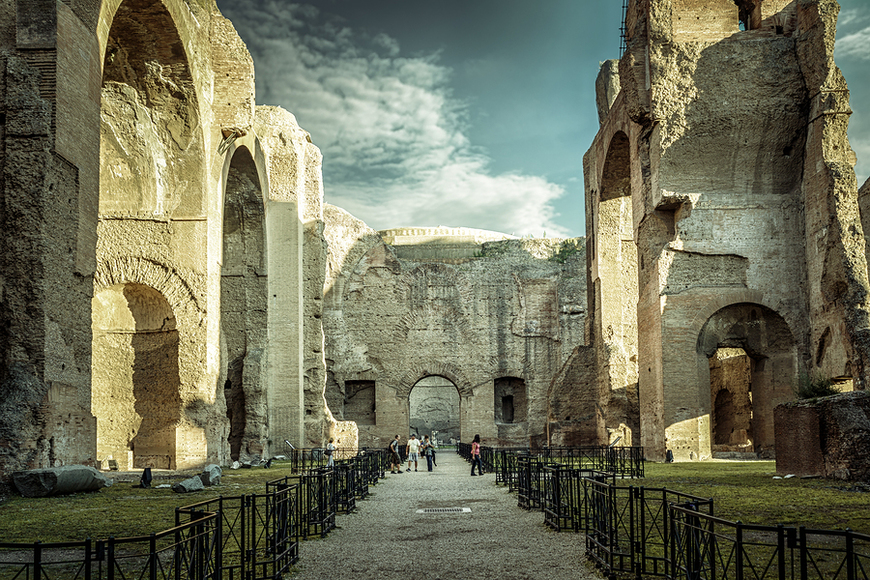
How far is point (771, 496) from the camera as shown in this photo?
8648 mm

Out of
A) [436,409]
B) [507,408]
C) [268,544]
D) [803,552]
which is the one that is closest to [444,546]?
[268,544]

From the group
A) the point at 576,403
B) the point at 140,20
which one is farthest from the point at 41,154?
the point at 576,403

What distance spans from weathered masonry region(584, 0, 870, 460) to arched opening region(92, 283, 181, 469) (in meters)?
9.96

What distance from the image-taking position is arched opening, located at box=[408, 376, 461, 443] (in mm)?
35625

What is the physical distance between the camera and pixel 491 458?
16.5m

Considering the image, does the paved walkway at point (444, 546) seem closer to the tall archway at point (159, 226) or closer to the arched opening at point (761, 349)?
the tall archway at point (159, 226)

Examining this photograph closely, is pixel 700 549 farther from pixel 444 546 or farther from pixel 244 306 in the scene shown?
pixel 244 306

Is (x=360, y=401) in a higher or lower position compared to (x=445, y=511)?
higher

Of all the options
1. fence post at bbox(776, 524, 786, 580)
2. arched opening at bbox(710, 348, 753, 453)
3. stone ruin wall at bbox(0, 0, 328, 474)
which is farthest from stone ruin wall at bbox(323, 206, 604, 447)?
fence post at bbox(776, 524, 786, 580)

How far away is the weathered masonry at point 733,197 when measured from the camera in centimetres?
1619

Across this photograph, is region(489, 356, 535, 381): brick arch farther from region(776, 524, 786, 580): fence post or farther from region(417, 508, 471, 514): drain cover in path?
region(776, 524, 786, 580): fence post

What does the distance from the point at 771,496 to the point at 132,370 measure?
11412 mm

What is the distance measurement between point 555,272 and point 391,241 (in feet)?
29.6

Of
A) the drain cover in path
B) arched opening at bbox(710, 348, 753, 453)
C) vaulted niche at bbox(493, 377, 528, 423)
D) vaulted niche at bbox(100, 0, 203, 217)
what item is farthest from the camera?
vaulted niche at bbox(493, 377, 528, 423)
